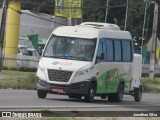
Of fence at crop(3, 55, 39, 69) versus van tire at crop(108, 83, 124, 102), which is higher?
van tire at crop(108, 83, 124, 102)

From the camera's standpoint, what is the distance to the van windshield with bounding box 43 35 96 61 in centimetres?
2538

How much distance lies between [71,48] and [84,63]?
2.71ft

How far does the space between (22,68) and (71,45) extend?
3107 centimetres

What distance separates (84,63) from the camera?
82.4 ft

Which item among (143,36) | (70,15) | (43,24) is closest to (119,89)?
(70,15)

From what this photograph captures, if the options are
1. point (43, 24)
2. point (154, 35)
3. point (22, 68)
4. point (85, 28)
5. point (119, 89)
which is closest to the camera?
point (85, 28)

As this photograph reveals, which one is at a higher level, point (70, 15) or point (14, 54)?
point (70, 15)

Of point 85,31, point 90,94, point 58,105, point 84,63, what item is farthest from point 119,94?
point 58,105

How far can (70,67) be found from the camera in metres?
24.7

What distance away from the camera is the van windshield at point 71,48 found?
25.4 meters

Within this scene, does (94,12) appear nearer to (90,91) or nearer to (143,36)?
(143,36)

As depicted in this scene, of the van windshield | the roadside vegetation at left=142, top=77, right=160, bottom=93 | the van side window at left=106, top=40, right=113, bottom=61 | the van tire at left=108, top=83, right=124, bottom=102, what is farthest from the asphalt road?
the roadside vegetation at left=142, top=77, right=160, bottom=93

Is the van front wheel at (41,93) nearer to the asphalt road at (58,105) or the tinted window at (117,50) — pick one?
the asphalt road at (58,105)

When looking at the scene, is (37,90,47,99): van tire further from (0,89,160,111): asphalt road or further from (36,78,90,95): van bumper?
(36,78,90,95): van bumper
